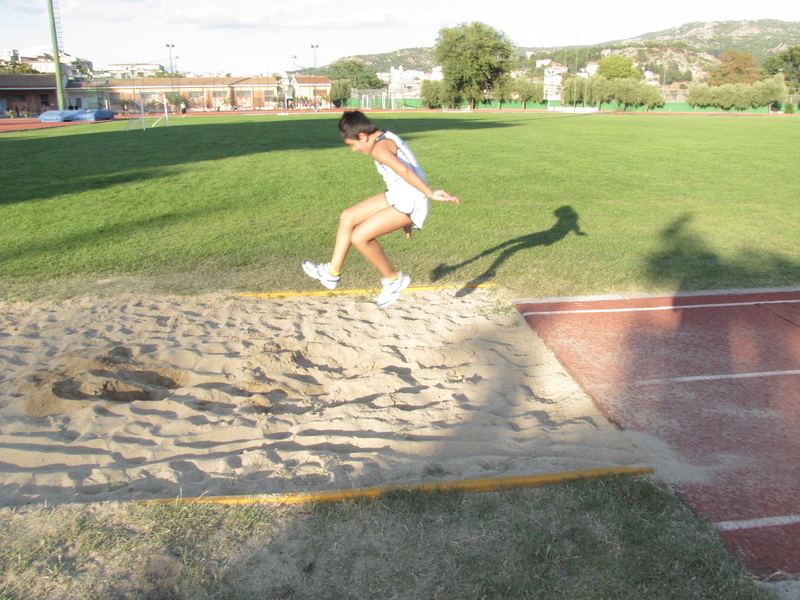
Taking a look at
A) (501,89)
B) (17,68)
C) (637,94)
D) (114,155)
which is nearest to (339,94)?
(501,89)

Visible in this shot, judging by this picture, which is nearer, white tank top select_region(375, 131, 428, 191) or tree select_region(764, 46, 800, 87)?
white tank top select_region(375, 131, 428, 191)

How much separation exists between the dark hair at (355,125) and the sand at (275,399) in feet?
5.90

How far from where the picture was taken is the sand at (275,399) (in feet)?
11.4

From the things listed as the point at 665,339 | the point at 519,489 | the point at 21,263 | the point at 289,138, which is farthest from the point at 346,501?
the point at 289,138

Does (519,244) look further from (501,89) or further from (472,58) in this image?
(501,89)

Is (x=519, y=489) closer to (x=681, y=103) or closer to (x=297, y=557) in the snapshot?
(x=297, y=557)

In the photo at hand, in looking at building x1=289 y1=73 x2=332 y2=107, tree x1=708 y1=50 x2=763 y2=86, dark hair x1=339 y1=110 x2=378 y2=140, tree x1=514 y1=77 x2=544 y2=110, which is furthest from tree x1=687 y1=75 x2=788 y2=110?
dark hair x1=339 y1=110 x2=378 y2=140

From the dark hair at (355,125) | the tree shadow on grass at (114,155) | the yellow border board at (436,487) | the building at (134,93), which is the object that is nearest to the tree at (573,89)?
the building at (134,93)

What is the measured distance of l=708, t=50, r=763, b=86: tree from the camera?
108500 mm

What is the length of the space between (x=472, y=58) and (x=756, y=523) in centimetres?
A: 7848

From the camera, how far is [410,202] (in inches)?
199

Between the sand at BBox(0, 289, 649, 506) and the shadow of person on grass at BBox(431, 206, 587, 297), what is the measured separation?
2.93 ft

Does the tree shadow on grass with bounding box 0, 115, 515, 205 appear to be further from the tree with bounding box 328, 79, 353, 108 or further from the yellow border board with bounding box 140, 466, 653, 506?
the tree with bounding box 328, 79, 353, 108

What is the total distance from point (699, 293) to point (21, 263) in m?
8.33
